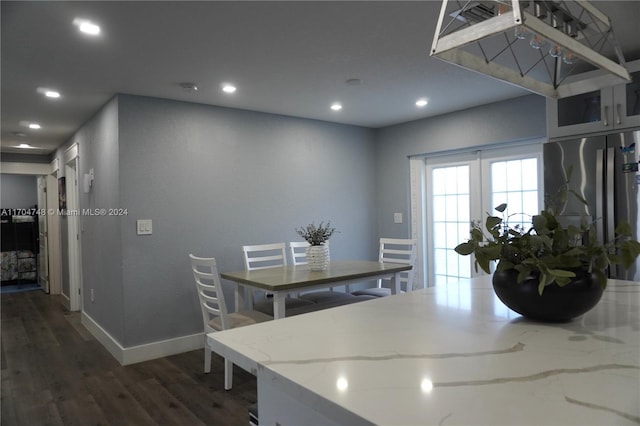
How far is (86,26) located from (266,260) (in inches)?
95.5

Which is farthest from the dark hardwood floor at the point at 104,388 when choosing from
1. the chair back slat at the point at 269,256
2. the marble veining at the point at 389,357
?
the marble veining at the point at 389,357

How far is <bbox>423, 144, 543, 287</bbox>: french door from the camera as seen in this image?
420cm

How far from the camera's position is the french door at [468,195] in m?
4.20

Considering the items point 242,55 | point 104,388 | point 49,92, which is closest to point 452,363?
point 242,55

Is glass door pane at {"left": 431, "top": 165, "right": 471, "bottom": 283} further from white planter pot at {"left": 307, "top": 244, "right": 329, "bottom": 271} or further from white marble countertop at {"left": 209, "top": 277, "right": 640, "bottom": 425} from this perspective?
white marble countertop at {"left": 209, "top": 277, "right": 640, "bottom": 425}

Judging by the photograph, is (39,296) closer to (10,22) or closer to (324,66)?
(10,22)

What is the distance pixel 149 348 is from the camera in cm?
369

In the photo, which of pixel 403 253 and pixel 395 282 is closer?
pixel 395 282

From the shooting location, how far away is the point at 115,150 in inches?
144

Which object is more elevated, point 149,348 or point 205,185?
point 205,185

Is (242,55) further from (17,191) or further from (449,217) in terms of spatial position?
(17,191)

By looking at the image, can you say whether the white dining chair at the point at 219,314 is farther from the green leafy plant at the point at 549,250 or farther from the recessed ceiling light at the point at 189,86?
the green leafy plant at the point at 549,250

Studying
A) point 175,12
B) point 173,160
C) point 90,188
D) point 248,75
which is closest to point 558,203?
point 175,12

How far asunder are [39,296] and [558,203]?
25.3ft
